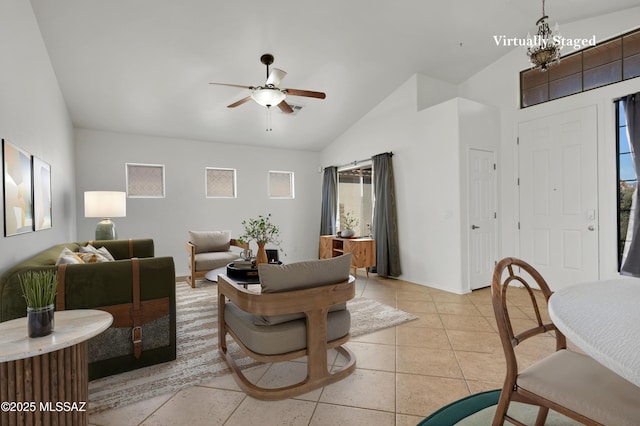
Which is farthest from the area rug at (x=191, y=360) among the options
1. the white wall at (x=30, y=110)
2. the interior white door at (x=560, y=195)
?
the interior white door at (x=560, y=195)

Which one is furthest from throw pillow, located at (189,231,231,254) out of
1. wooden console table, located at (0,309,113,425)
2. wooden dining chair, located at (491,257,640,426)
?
wooden dining chair, located at (491,257,640,426)

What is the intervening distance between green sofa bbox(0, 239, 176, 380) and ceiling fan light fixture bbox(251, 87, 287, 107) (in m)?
1.88

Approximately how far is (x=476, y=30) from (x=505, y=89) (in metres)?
1.13

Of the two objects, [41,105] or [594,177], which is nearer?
[41,105]

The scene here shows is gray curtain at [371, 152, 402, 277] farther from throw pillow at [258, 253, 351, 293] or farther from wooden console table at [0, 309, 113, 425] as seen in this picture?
wooden console table at [0, 309, 113, 425]

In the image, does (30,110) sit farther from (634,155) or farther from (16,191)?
(634,155)

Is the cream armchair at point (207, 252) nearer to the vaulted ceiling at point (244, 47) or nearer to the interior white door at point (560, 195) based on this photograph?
the vaulted ceiling at point (244, 47)

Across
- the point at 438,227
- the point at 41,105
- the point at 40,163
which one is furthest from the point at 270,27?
the point at 438,227

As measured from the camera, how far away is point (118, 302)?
218 centimetres

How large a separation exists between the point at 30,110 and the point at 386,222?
4549 millimetres

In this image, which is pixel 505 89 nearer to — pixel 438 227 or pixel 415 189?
pixel 415 189

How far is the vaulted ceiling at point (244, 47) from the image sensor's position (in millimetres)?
3221

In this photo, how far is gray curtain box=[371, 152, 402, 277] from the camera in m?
5.24

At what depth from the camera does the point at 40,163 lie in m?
2.92
